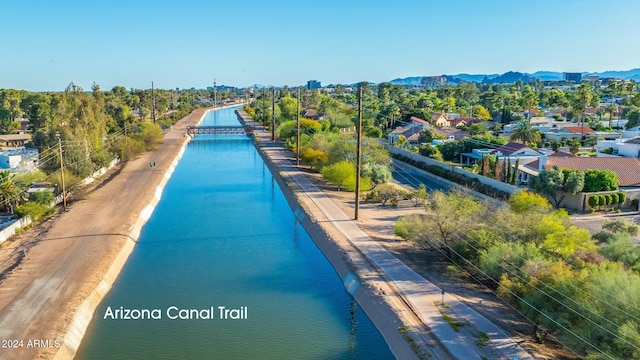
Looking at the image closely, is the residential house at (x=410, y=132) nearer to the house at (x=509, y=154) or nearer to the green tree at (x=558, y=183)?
the house at (x=509, y=154)

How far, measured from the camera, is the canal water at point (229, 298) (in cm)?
2328

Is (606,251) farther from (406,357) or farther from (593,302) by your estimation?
(406,357)

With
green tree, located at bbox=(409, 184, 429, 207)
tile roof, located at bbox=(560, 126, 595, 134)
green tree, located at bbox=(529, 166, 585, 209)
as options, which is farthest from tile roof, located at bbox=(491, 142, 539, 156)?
tile roof, located at bbox=(560, 126, 595, 134)

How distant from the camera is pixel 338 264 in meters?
32.6

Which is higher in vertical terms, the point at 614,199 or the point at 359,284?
the point at 614,199

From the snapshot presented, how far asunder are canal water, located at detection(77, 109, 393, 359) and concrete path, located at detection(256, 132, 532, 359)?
2435 mm

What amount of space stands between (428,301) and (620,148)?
46.2 m

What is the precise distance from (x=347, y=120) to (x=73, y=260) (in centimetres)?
7002

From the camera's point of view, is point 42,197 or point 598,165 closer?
point 42,197

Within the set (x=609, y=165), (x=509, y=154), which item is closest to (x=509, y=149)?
(x=509, y=154)

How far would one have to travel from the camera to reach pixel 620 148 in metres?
60.1

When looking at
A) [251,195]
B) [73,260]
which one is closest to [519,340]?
[73,260]

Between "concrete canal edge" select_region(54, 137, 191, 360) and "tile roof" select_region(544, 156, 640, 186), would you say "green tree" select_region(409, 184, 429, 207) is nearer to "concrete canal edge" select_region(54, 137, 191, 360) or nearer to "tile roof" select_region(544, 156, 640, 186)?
"tile roof" select_region(544, 156, 640, 186)

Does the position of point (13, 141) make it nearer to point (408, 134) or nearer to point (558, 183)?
point (408, 134)
